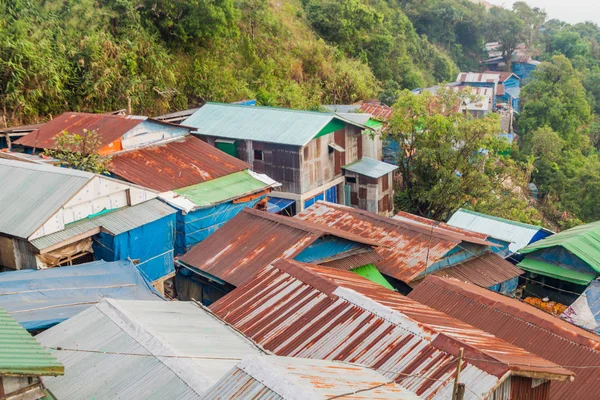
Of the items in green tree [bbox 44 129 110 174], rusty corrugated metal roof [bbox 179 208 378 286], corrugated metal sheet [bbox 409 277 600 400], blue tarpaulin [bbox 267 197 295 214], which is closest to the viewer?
corrugated metal sheet [bbox 409 277 600 400]

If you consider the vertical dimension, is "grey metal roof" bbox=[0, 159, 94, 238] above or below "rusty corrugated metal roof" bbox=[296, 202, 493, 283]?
above

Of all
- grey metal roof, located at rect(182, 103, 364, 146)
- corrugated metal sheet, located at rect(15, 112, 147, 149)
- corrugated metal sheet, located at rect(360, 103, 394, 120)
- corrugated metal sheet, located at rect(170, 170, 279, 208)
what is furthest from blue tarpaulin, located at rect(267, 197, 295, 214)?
corrugated metal sheet, located at rect(360, 103, 394, 120)

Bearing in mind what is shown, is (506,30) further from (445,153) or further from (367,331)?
(367,331)

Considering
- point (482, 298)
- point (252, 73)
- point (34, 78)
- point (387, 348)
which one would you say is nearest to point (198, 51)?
point (252, 73)

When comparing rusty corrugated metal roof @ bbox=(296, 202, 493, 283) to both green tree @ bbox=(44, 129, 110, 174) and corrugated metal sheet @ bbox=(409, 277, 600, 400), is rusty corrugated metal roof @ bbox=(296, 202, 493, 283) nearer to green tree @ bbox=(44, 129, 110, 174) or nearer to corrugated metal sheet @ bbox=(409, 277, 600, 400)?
corrugated metal sheet @ bbox=(409, 277, 600, 400)

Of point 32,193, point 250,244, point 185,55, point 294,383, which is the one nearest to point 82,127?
point 32,193

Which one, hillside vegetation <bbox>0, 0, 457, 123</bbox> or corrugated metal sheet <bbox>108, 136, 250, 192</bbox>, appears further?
hillside vegetation <bbox>0, 0, 457, 123</bbox>

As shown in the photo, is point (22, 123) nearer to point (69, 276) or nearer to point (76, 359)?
point (69, 276)

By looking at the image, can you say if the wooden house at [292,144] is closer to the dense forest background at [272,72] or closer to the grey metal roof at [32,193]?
the dense forest background at [272,72]

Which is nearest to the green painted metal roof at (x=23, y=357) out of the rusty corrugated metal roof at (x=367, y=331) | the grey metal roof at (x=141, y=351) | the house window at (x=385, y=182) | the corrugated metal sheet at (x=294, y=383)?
the grey metal roof at (x=141, y=351)
